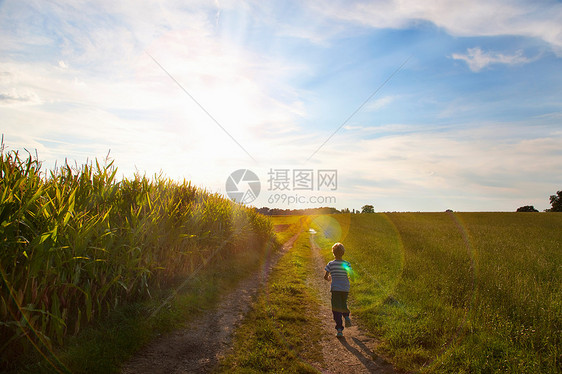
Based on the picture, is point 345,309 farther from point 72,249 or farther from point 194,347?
point 72,249

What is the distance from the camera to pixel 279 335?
5.88 metres

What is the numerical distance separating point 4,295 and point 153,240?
10.1 feet

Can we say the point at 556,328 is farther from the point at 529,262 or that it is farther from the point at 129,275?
the point at 129,275

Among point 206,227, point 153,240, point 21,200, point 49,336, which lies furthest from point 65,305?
point 206,227

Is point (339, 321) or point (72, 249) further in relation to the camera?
point (339, 321)

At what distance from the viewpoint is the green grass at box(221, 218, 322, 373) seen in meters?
4.77

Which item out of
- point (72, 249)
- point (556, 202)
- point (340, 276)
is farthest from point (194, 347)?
point (556, 202)

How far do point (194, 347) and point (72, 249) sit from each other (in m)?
2.77

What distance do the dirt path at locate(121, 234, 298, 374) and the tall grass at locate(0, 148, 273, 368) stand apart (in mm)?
1219

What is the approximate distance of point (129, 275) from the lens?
6102 mm

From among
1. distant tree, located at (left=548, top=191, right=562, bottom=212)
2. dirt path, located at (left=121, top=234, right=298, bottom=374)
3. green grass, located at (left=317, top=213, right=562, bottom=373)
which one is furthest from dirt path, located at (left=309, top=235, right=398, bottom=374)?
distant tree, located at (left=548, top=191, right=562, bottom=212)

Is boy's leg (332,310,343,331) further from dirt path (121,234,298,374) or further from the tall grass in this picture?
the tall grass

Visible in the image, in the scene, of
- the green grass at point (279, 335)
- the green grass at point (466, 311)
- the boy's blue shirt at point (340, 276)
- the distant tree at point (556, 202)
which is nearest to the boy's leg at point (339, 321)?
the green grass at point (279, 335)

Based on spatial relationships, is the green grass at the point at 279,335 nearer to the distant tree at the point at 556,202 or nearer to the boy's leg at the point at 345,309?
the boy's leg at the point at 345,309
